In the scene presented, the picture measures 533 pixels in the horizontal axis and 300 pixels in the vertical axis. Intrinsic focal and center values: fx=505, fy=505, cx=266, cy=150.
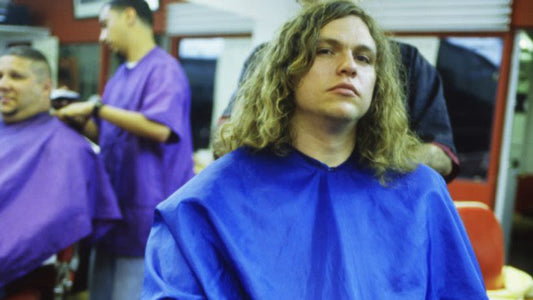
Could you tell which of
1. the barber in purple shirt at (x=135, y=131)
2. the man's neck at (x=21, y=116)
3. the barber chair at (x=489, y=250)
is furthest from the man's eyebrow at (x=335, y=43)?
the man's neck at (x=21, y=116)

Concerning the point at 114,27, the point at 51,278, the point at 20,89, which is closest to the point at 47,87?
the point at 20,89

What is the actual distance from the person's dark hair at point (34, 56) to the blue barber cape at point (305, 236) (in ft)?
4.05

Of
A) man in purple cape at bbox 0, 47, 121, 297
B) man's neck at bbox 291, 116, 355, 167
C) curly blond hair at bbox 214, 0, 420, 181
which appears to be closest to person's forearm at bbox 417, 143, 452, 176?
curly blond hair at bbox 214, 0, 420, 181

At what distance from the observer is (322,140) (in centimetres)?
132

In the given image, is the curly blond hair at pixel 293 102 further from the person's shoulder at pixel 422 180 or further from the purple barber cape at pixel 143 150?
the purple barber cape at pixel 143 150

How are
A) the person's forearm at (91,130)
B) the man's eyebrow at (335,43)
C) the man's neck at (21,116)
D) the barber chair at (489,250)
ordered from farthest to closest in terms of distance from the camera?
the person's forearm at (91,130)
the man's neck at (21,116)
the barber chair at (489,250)
the man's eyebrow at (335,43)

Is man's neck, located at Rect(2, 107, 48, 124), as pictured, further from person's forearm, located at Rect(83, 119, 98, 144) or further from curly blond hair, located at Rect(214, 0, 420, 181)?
curly blond hair, located at Rect(214, 0, 420, 181)

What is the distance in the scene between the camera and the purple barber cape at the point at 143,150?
2207 mm

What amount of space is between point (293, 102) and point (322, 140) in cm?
13

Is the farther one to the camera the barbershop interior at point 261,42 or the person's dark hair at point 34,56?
the barbershop interior at point 261,42

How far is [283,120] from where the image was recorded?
135 cm

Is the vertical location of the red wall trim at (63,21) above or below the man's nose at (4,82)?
above

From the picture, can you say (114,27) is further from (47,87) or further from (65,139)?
(65,139)

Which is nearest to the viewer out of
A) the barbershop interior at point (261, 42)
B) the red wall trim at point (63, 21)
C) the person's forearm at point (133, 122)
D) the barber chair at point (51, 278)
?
the barber chair at point (51, 278)
